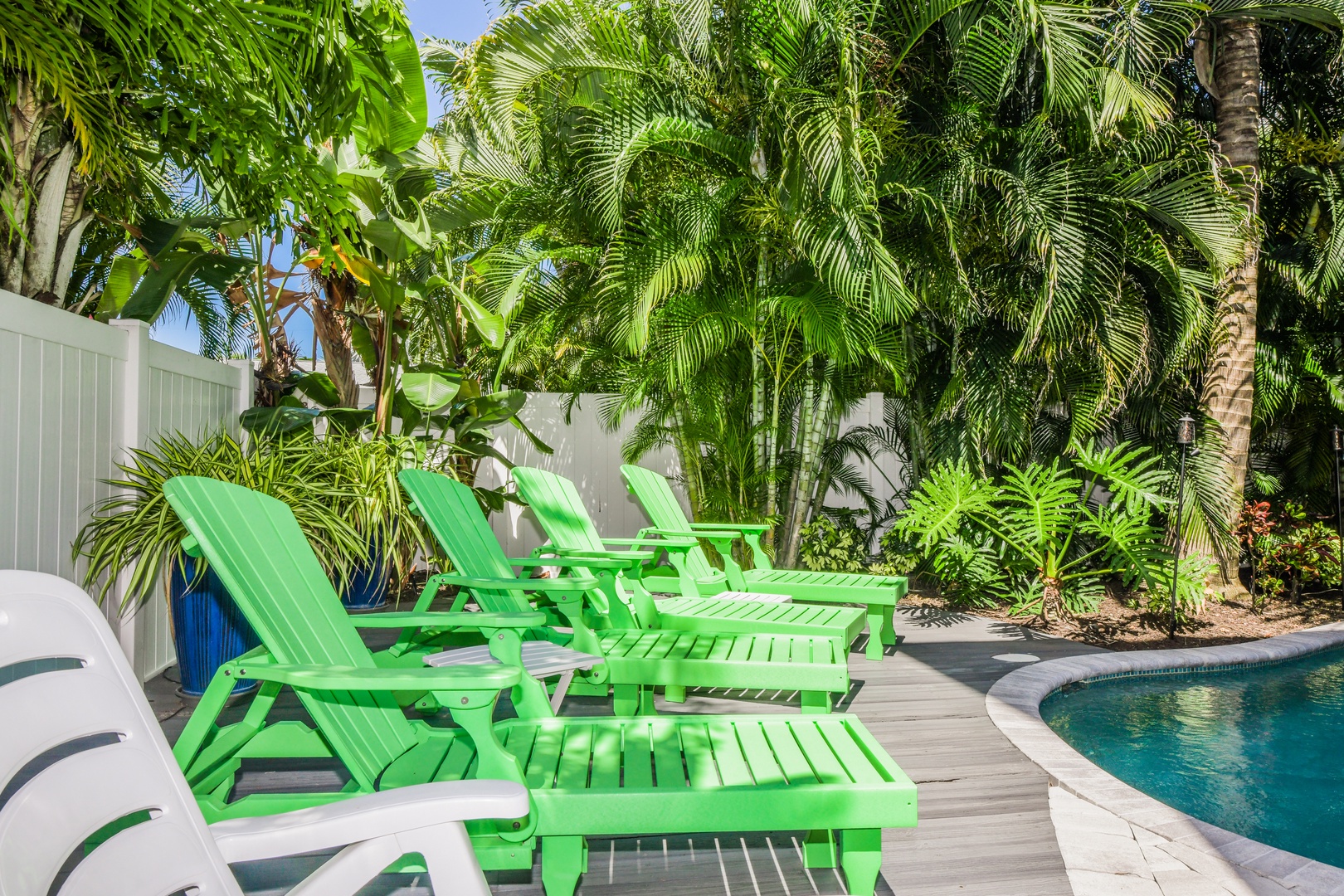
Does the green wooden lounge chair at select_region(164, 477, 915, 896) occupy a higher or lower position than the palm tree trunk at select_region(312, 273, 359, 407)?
lower

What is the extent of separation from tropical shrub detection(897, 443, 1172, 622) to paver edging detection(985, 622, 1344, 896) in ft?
2.71

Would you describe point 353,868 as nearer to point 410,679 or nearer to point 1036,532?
point 410,679

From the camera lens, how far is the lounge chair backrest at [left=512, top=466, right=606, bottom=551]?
162 inches

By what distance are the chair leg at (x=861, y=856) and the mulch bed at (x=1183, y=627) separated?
4204mm

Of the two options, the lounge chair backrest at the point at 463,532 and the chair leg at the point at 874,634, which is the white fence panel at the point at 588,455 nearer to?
the chair leg at the point at 874,634

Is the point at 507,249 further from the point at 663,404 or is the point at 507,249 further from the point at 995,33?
the point at 995,33

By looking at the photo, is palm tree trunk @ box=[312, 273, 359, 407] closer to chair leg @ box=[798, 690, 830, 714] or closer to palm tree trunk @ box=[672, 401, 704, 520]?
palm tree trunk @ box=[672, 401, 704, 520]

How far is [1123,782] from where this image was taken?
298 cm

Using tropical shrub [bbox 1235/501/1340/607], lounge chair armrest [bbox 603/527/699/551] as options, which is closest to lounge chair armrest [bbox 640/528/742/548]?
lounge chair armrest [bbox 603/527/699/551]

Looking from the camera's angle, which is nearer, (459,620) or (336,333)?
(459,620)

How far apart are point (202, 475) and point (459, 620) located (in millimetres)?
2068

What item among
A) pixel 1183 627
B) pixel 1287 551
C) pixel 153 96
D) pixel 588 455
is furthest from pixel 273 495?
pixel 1287 551

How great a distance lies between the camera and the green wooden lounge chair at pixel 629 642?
10.3 ft

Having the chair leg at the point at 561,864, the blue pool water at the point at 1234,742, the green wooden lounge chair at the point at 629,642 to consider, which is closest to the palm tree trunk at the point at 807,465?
the blue pool water at the point at 1234,742
